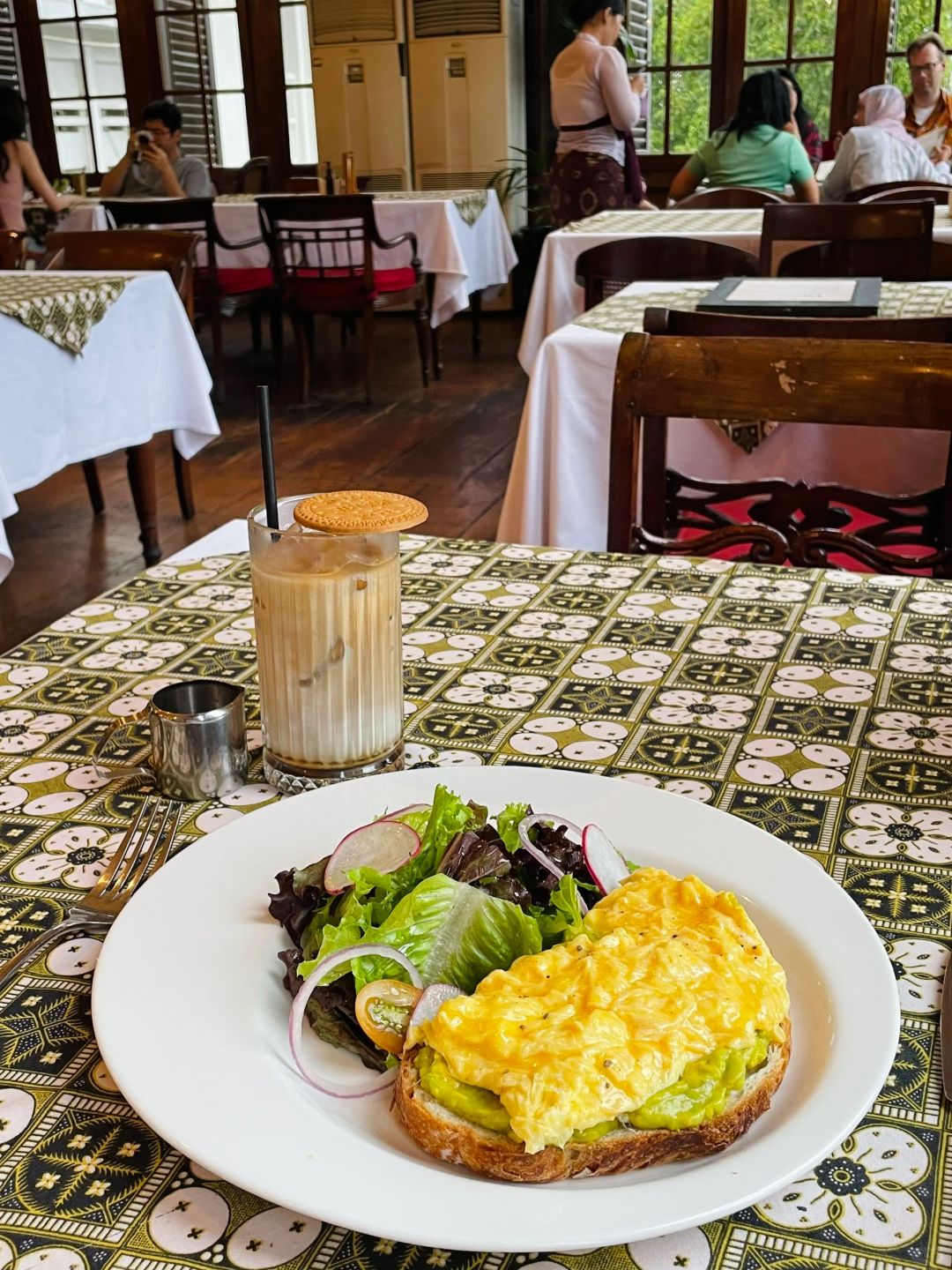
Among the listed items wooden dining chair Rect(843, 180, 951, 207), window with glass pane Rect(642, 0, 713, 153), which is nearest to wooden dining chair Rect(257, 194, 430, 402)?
wooden dining chair Rect(843, 180, 951, 207)

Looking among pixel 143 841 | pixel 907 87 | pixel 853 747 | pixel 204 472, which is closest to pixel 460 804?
pixel 143 841

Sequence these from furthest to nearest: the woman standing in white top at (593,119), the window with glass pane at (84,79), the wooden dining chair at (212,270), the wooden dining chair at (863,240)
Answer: the window with glass pane at (84,79)
the wooden dining chair at (212,270)
the woman standing in white top at (593,119)
the wooden dining chair at (863,240)

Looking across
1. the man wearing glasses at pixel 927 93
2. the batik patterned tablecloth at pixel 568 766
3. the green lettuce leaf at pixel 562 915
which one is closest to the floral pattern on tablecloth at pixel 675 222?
the man wearing glasses at pixel 927 93

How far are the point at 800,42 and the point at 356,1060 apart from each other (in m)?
7.88

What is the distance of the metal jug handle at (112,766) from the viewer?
78cm

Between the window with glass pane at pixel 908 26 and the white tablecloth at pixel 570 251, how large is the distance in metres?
3.99

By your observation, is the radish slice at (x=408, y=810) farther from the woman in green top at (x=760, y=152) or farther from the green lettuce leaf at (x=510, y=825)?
the woman in green top at (x=760, y=152)

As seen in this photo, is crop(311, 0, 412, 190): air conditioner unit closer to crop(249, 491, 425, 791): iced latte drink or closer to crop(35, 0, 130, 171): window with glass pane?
crop(35, 0, 130, 171): window with glass pane

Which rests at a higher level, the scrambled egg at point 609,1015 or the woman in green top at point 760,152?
the woman in green top at point 760,152

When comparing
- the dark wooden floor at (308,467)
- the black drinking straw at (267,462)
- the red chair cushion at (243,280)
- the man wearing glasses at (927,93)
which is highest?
the man wearing glasses at (927,93)

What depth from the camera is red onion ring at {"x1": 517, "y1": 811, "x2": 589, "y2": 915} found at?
1.89 feet

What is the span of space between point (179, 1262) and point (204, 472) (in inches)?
160

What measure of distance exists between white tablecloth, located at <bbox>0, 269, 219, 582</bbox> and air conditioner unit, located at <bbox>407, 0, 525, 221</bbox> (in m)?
4.73

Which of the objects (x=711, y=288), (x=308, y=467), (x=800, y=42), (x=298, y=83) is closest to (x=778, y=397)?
(x=711, y=288)
